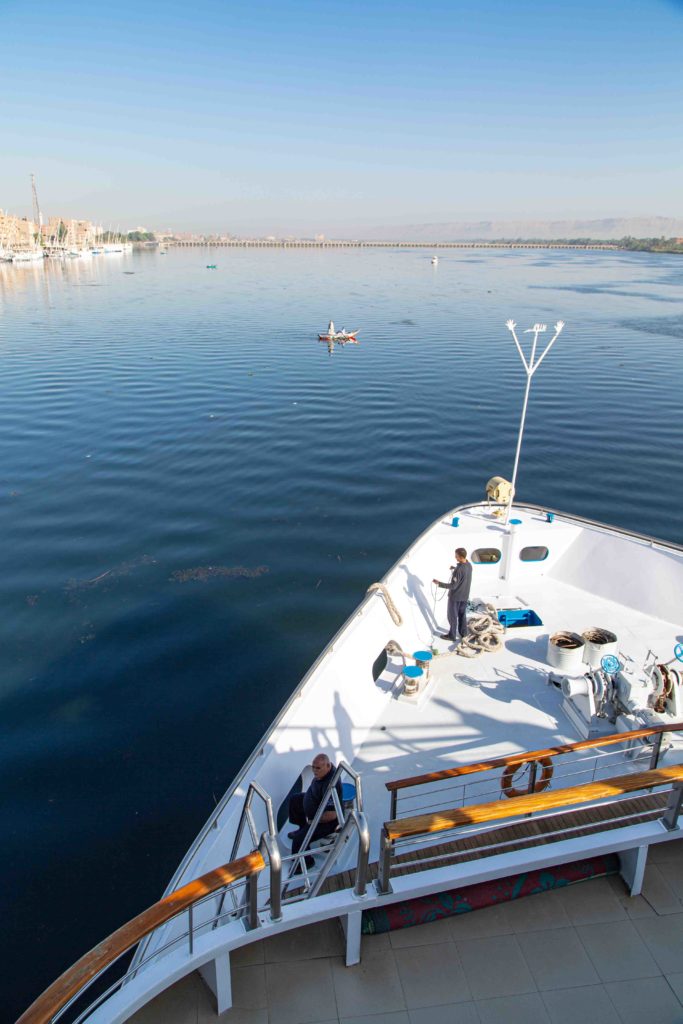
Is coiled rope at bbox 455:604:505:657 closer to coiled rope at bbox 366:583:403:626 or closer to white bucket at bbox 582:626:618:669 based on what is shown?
coiled rope at bbox 366:583:403:626

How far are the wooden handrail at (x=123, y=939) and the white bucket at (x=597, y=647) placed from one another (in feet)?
22.4

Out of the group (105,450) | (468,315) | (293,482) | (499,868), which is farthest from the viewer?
(468,315)

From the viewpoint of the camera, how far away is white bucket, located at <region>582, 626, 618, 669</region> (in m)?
9.28

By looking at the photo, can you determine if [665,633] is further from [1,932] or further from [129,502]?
[129,502]

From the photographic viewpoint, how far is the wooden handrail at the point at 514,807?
4.09 m

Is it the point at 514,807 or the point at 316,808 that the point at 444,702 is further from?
the point at 514,807

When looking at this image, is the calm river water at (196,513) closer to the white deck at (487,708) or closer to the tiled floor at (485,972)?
the white deck at (487,708)

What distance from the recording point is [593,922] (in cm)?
455

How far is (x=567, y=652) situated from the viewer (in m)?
9.27

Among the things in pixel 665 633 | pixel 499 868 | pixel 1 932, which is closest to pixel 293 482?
pixel 665 633

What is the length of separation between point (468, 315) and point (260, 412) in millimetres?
35789

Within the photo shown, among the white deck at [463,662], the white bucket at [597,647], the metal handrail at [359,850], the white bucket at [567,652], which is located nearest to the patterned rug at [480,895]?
the metal handrail at [359,850]

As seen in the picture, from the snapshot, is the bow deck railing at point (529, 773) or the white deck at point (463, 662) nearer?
the bow deck railing at point (529, 773)

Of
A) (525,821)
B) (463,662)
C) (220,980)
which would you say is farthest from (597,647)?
(220,980)
